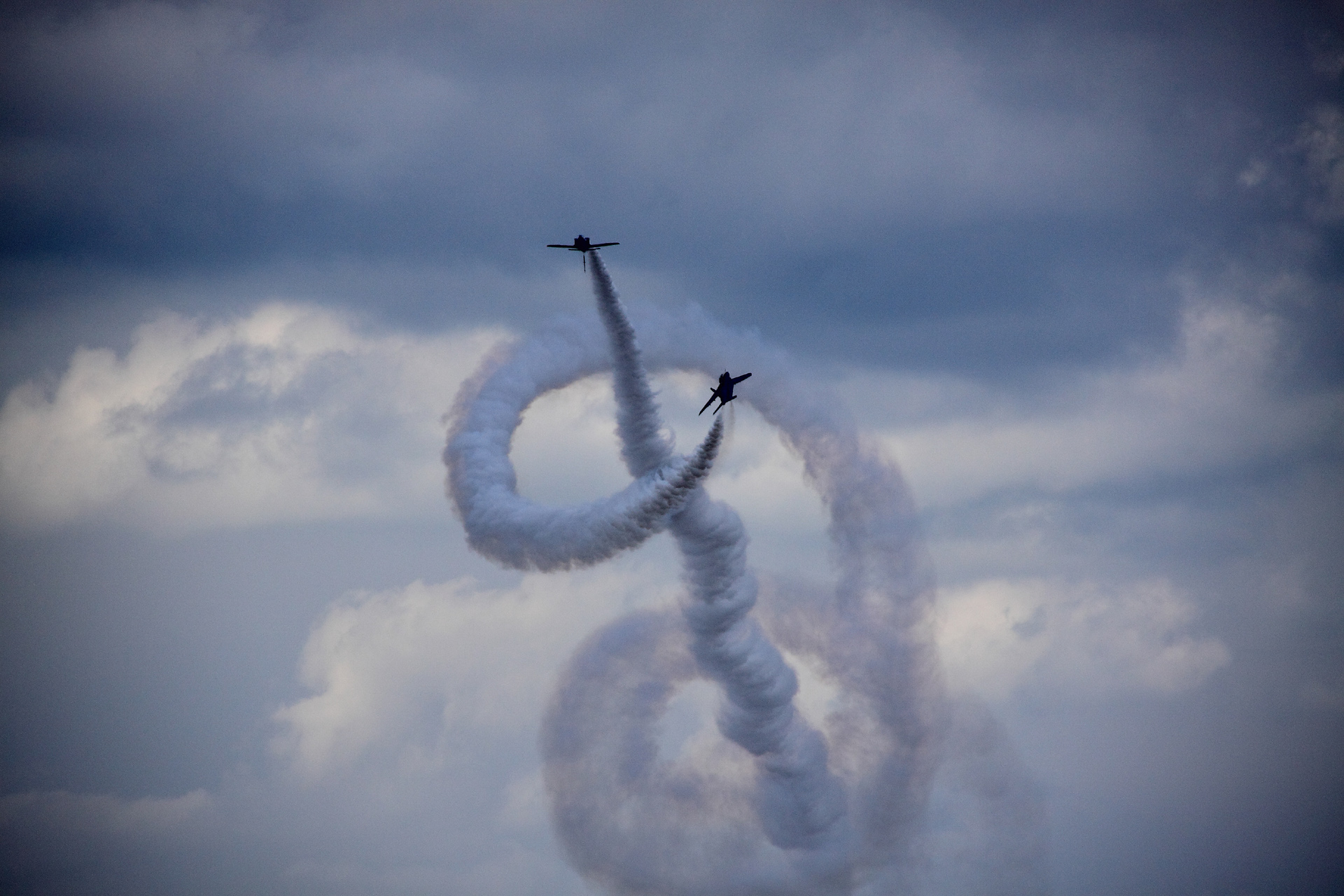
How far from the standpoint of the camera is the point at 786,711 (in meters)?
90.8

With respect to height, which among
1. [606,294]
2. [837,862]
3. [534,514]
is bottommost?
[837,862]

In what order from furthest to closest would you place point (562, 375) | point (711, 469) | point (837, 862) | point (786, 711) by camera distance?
point (837, 862) → point (786, 711) → point (562, 375) → point (711, 469)

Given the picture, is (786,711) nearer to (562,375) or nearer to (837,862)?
(837,862)

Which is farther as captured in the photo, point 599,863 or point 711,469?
point 599,863

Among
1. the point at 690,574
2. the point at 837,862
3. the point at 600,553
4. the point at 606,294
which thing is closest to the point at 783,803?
the point at 837,862

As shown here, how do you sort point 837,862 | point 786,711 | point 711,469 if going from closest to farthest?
point 711,469 → point 786,711 → point 837,862

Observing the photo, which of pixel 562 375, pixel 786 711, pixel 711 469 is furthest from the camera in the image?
pixel 786 711

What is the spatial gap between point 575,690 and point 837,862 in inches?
839

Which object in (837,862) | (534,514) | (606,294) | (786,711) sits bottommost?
(837,862)

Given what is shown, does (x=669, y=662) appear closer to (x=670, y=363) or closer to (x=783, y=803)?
(x=783, y=803)

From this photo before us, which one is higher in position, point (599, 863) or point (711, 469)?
point (711, 469)

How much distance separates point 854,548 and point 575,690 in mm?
21724

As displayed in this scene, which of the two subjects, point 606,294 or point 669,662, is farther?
point 669,662

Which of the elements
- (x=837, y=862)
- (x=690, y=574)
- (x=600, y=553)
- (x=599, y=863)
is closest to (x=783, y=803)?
(x=837, y=862)
